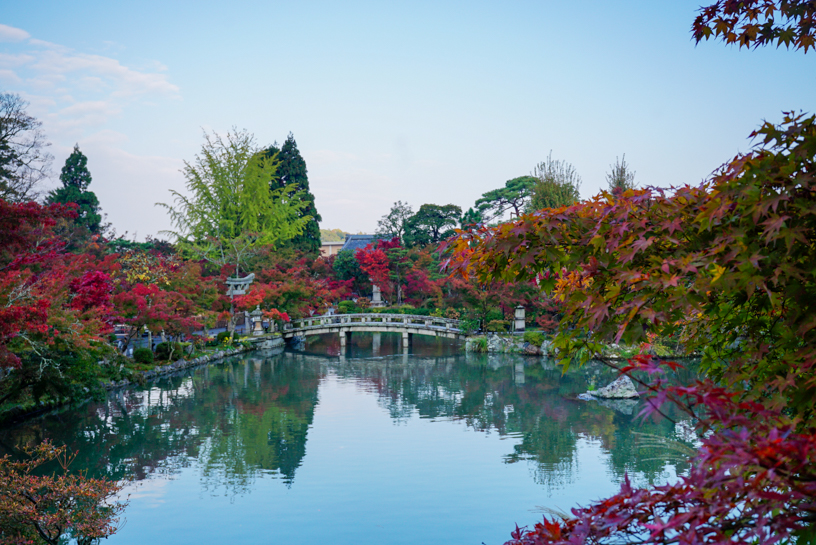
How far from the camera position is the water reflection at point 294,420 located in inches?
340

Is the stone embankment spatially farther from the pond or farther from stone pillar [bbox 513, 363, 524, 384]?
stone pillar [bbox 513, 363, 524, 384]

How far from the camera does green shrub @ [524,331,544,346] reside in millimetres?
20484

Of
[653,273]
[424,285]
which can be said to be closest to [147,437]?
[653,273]

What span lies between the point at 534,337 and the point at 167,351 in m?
12.3

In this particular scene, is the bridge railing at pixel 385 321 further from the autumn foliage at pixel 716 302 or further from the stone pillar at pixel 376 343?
the autumn foliage at pixel 716 302

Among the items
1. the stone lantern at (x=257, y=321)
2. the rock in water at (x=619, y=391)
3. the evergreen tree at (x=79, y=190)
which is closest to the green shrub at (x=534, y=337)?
the rock in water at (x=619, y=391)

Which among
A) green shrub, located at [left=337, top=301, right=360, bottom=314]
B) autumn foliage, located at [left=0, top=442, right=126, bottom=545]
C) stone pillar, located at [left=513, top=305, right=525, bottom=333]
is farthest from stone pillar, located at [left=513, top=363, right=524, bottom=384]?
green shrub, located at [left=337, top=301, right=360, bottom=314]

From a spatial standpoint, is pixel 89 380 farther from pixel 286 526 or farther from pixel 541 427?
pixel 541 427

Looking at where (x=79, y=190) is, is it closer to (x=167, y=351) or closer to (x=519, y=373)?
(x=167, y=351)

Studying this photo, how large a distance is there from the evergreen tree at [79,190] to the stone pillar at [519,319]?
66.2 ft

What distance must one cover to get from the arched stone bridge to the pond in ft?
20.0

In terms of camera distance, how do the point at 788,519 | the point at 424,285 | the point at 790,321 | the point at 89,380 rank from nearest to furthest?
the point at 788,519 < the point at 790,321 < the point at 89,380 < the point at 424,285

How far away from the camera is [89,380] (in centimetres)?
1038

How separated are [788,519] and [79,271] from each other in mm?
13370
